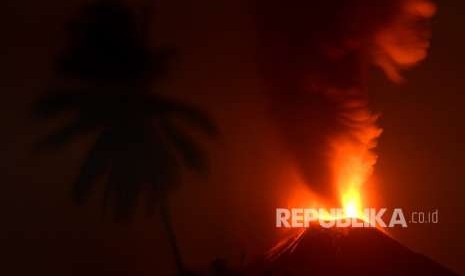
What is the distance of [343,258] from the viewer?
6156 mm

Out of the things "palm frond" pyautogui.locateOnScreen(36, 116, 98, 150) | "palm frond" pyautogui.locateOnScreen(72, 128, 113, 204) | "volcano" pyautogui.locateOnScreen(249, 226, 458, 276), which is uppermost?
"palm frond" pyautogui.locateOnScreen(36, 116, 98, 150)

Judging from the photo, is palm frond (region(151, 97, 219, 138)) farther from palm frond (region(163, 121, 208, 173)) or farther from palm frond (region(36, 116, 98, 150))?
palm frond (region(36, 116, 98, 150))

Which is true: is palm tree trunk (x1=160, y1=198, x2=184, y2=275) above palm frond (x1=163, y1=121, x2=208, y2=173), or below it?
below

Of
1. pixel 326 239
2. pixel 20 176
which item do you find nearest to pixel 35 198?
pixel 20 176

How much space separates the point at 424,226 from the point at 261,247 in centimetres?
150

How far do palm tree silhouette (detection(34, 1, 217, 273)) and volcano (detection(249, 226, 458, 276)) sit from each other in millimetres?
952

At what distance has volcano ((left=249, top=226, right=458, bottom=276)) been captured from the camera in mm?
6129

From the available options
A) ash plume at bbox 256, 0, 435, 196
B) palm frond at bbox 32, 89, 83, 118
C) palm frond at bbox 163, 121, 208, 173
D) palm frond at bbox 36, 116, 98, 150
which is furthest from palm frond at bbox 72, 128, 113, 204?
ash plume at bbox 256, 0, 435, 196

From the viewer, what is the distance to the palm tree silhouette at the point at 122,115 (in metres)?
6.23

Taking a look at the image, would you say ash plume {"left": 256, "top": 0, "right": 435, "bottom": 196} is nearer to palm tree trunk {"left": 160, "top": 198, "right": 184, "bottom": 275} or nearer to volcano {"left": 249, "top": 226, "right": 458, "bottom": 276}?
volcano {"left": 249, "top": 226, "right": 458, "bottom": 276}

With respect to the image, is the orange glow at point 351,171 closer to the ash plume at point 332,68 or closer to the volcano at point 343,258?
the ash plume at point 332,68

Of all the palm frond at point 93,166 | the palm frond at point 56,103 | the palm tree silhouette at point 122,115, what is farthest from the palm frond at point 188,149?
the palm frond at point 56,103

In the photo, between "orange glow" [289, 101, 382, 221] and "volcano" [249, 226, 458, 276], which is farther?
"orange glow" [289, 101, 382, 221]

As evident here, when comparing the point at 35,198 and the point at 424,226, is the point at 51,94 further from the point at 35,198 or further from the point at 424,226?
the point at 424,226
